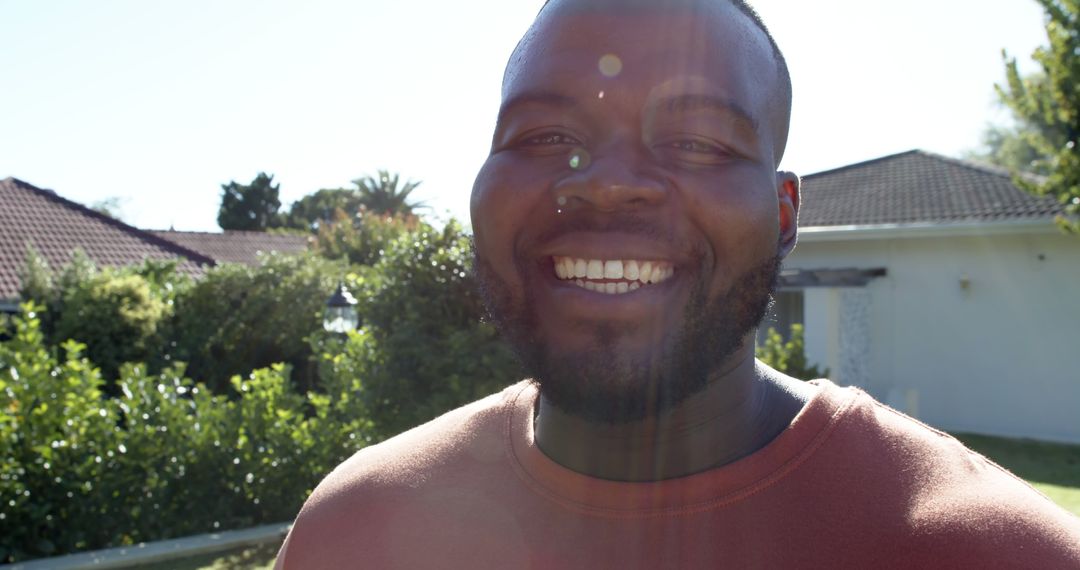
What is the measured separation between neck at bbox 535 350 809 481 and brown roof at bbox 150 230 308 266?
36.4m

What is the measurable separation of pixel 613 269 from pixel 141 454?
6.46m

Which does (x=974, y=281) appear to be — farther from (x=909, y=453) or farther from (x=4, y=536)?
(x=909, y=453)

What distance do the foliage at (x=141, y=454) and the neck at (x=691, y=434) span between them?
5.49m

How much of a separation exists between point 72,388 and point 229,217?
58730 millimetres

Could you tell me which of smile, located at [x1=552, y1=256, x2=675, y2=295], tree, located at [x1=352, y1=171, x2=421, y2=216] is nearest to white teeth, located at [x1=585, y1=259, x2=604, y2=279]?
smile, located at [x1=552, y1=256, x2=675, y2=295]

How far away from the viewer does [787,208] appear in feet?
5.99

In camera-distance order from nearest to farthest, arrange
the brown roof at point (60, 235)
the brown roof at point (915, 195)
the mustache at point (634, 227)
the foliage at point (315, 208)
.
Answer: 1. the mustache at point (634, 227)
2. the brown roof at point (915, 195)
3. the brown roof at point (60, 235)
4. the foliage at point (315, 208)

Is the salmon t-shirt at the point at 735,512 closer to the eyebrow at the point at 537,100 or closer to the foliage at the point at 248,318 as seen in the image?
the eyebrow at the point at 537,100

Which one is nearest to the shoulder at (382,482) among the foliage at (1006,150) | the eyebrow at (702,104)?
the eyebrow at (702,104)

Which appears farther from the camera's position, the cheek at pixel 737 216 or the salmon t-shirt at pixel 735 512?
the cheek at pixel 737 216

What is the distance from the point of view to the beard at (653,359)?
1.58 meters

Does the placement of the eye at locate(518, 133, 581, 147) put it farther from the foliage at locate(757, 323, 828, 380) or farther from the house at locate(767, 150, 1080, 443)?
the house at locate(767, 150, 1080, 443)

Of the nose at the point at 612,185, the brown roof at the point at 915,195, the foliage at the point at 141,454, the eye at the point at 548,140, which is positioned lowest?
the foliage at the point at 141,454

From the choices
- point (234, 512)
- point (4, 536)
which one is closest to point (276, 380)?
point (234, 512)
